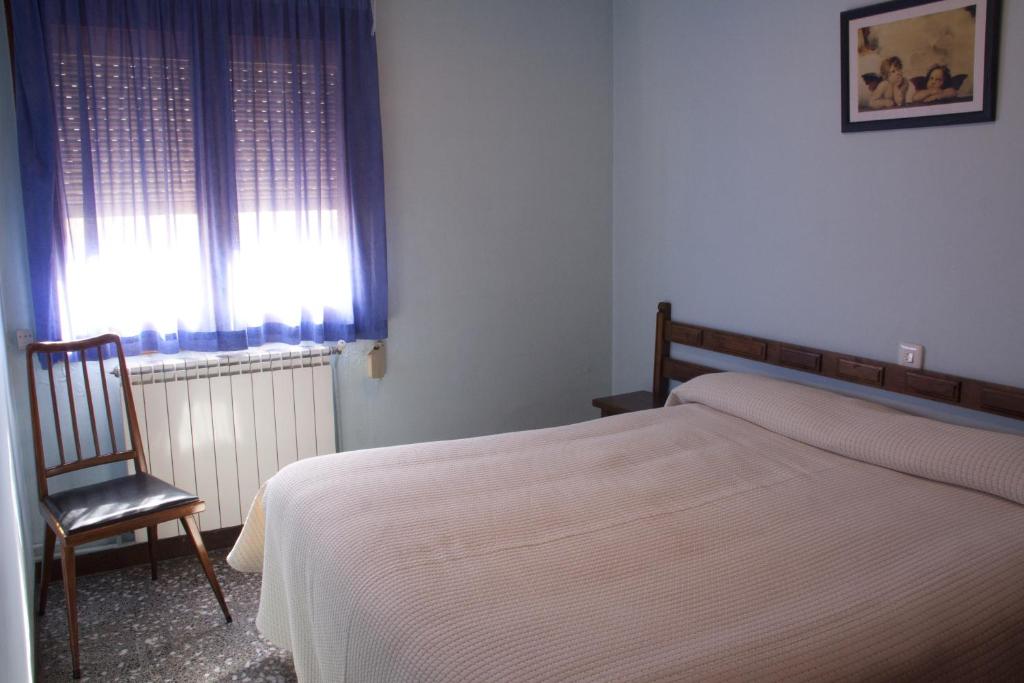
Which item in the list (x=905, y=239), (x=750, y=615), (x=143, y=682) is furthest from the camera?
(x=905, y=239)

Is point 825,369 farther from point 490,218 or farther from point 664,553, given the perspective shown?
point 490,218

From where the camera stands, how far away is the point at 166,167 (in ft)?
10.6

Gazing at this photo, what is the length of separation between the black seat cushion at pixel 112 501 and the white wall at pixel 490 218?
972mm

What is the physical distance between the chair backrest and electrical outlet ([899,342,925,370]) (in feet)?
8.90

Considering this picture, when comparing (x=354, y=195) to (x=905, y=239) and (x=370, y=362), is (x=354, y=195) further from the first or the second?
(x=905, y=239)

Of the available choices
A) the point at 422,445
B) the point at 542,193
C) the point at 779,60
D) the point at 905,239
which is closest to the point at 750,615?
the point at 422,445

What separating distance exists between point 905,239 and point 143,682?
2.81 metres

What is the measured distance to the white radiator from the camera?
328 centimetres

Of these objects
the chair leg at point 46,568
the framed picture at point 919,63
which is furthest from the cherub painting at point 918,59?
the chair leg at point 46,568

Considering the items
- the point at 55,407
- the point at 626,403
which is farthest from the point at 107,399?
the point at 626,403

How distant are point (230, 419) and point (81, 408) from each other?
54 centimetres

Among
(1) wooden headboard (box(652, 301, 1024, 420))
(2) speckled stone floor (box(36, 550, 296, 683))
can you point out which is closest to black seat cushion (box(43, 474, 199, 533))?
(2) speckled stone floor (box(36, 550, 296, 683))

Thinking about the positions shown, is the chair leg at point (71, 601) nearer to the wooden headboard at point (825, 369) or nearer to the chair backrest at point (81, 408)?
the chair backrest at point (81, 408)

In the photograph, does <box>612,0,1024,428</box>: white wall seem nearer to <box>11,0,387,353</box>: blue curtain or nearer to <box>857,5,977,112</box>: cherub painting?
<box>857,5,977,112</box>: cherub painting
